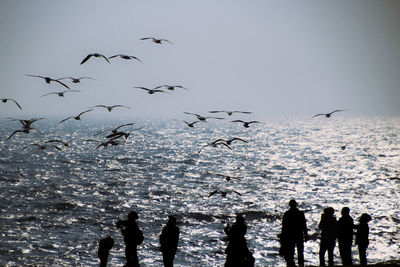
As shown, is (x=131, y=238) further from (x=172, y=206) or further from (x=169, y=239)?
(x=172, y=206)

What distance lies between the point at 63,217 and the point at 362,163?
6736 centimetres

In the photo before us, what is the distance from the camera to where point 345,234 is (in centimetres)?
1042

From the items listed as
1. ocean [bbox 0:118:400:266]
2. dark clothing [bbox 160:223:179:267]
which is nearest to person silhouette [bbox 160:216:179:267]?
dark clothing [bbox 160:223:179:267]

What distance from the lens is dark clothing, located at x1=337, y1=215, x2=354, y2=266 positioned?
10.3 meters

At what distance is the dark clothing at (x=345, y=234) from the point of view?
33.7 feet

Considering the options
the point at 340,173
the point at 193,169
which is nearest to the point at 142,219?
the point at 193,169

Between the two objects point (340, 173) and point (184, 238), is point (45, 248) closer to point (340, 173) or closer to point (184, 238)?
point (184, 238)

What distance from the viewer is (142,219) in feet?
99.7

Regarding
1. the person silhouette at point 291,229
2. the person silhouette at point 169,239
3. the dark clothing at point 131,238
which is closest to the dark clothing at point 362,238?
the person silhouette at point 291,229

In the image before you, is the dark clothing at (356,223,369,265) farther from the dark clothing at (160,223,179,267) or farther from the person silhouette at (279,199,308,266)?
the dark clothing at (160,223,179,267)

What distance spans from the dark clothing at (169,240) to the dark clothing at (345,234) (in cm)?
477

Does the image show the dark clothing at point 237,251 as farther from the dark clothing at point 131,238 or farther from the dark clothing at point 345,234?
the dark clothing at point 345,234

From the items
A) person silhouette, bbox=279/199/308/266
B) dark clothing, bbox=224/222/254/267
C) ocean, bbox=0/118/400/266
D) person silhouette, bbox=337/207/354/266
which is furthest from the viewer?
ocean, bbox=0/118/400/266

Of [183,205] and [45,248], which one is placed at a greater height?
[183,205]
